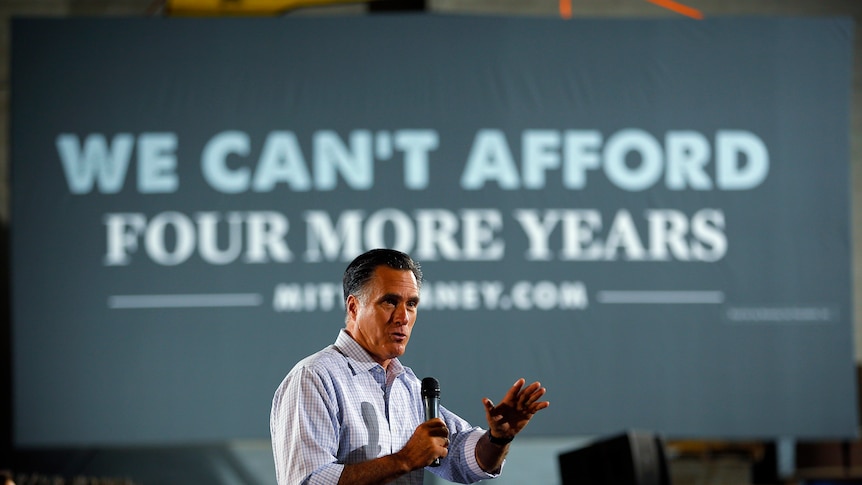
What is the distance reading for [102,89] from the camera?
6.15 meters

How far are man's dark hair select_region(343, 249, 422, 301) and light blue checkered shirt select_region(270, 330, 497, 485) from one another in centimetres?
10

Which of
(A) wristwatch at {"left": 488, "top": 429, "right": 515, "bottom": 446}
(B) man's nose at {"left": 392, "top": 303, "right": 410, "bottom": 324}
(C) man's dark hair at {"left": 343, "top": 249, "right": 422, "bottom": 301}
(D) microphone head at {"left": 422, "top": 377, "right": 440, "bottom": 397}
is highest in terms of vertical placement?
(C) man's dark hair at {"left": 343, "top": 249, "right": 422, "bottom": 301}

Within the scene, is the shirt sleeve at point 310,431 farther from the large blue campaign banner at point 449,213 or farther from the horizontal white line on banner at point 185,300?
the horizontal white line on banner at point 185,300

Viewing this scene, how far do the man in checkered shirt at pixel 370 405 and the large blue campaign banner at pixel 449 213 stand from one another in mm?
4190

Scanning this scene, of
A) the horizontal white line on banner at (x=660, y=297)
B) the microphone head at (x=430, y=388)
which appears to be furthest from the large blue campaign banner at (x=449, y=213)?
the microphone head at (x=430, y=388)

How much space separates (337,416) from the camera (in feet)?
5.52

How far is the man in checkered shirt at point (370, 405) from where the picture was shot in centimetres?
163

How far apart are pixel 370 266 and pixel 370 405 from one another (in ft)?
0.67

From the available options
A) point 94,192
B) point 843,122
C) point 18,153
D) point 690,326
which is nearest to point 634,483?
point 690,326

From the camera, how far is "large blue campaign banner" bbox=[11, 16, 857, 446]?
5969 millimetres

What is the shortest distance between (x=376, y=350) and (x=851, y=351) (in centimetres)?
505

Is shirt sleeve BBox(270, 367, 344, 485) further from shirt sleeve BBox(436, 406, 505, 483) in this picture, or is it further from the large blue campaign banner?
the large blue campaign banner

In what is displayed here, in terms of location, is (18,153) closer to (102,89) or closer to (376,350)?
(102,89)

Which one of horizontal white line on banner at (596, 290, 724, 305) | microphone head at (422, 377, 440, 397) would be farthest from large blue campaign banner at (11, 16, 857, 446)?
microphone head at (422, 377, 440, 397)
